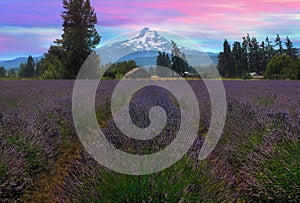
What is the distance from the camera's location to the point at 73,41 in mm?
35562

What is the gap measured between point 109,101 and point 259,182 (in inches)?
301

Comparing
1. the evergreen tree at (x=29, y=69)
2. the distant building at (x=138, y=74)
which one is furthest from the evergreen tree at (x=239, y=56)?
the evergreen tree at (x=29, y=69)

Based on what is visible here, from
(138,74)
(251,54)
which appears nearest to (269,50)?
(251,54)

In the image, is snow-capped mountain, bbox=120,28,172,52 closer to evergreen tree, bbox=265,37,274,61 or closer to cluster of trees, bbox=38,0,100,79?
cluster of trees, bbox=38,0,100,79

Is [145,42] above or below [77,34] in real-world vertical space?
below

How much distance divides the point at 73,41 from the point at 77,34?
0.93 metres

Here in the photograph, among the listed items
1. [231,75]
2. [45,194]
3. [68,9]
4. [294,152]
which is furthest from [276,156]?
[231,75]

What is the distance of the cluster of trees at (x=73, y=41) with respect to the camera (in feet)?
114

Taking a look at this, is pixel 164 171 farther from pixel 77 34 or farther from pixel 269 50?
pixel 269 50

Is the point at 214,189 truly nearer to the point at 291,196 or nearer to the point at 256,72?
A: the point at 291,196

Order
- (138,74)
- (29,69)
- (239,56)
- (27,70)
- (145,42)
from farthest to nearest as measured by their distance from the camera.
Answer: (29,69)
(27,70)
(239,56)
(138,74)
(145,42)

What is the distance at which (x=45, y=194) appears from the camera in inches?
128

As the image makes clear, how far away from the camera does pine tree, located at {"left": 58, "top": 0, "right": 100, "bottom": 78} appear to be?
1374 inches

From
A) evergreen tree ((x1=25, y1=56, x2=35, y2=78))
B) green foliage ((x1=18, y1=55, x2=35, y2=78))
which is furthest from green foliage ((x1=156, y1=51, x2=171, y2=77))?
green foliage ((x1=18, y1=55, x2=35, y2=78))
